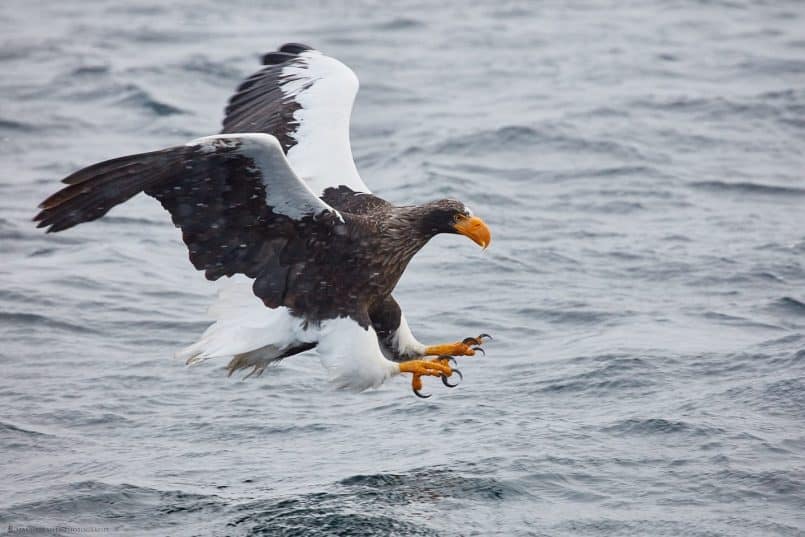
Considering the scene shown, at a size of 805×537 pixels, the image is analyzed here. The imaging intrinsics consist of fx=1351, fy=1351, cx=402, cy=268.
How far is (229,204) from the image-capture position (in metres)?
7.06

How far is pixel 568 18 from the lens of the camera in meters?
19.9

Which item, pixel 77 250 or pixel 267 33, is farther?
pixel 267 33

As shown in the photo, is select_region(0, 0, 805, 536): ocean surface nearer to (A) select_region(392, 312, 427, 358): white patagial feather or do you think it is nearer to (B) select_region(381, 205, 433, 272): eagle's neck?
(A) select_region(392, 312, 427, 358): white patagial feather

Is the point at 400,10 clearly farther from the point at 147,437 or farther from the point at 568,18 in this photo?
the point at 147,437

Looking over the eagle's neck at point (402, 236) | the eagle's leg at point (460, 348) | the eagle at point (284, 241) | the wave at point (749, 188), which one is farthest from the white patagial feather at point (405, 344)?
the wave at point (749, 188)

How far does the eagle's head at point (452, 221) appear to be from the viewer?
7566mm

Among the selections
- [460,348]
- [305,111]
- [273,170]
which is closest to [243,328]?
[273,170]

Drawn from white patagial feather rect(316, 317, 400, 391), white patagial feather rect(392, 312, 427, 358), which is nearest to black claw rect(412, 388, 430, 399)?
white patagial feather rect(392, 312, 427, 358)

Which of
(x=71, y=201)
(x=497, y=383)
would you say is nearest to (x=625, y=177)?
(x=497, y=383)

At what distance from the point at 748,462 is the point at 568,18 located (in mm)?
13395

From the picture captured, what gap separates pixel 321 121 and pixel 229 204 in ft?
5.93

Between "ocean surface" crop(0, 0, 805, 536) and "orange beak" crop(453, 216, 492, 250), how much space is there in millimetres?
1176

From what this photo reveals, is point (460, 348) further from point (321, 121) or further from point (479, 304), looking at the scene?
point (479, 304)

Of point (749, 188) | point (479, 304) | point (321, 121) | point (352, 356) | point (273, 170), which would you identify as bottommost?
point (479, 304)
